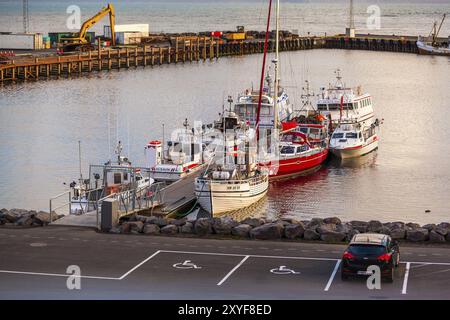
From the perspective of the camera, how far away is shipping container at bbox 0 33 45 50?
12231 centimetres

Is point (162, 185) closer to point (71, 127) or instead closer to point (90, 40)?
point (71, 127)

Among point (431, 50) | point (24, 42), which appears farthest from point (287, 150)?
point (431, 50)

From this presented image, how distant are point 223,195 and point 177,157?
4909 mm

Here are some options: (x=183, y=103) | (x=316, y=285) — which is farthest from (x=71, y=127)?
(x=316, y=285)

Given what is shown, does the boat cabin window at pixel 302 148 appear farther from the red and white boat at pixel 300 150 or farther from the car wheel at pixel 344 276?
the car wheel at pixel 344 276

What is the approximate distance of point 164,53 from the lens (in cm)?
12825

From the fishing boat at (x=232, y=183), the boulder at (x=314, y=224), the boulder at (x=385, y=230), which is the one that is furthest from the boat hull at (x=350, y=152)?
the boulder at (x=385, y=230)

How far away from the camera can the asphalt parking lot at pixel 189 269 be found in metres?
25.6

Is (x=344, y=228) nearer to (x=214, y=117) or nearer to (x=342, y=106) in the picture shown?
(x=342, y=106)

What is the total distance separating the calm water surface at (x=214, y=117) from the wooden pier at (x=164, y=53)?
7.20 ft

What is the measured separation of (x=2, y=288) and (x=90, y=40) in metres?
107

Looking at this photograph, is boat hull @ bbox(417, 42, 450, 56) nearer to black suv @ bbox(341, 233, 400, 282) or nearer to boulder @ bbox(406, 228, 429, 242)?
boulder @ bbox(406, 228, 429, 242)

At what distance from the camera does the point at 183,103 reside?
94.1 meters

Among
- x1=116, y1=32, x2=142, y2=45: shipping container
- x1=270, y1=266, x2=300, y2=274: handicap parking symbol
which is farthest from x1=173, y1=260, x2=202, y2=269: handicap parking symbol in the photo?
x1=116, y1=32, x2=142, y2=45: shipping container
